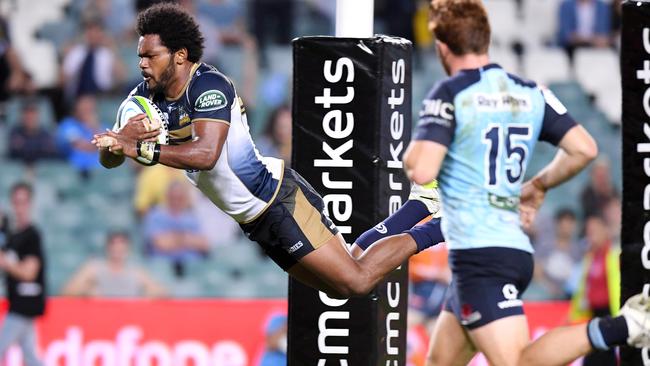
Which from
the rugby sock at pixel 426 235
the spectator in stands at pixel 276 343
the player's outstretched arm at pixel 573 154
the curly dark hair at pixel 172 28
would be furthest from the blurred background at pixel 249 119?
the player's outstretched arm at pixel 573 154

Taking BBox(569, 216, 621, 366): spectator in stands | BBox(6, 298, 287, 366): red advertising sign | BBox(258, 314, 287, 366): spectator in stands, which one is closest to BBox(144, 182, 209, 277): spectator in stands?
BBox(6, 298, 287, 366): red advertising sign

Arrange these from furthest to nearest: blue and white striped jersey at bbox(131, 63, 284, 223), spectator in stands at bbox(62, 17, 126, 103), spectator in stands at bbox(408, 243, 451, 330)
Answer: spectator in stands at bbox(62, 17, 126, 103), spectator in stands at bbox(408, 243, 451, 330), blue and white striped jersey at bbox(131, 63, 284, 223)

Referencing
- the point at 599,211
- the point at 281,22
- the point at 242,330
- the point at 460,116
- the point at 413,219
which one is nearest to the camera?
the point at 460,116

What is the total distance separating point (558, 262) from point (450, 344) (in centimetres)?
742

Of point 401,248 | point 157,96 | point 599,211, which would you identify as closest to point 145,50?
point 157,96

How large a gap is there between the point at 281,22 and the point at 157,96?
791 centimetres

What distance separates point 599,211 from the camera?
1354 cm

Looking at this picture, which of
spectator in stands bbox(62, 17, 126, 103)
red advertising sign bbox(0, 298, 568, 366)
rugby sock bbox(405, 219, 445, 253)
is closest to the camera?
rugby sock bbox(405, 219, 445, 253)

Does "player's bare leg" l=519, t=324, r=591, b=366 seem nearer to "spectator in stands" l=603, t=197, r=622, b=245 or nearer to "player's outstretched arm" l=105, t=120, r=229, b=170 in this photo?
"player's outstretched arm" l=105, t=120, r=229, b=170

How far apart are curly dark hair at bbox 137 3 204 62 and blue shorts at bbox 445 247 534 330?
6.44 feet

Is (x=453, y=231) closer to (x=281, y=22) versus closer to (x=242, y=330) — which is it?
(x=242, y=330)

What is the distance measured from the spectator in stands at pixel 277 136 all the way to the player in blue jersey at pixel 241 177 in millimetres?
6519

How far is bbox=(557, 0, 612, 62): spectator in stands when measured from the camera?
14844 mm

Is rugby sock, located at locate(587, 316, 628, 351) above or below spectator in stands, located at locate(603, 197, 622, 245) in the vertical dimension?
above
